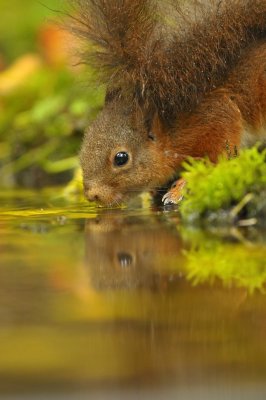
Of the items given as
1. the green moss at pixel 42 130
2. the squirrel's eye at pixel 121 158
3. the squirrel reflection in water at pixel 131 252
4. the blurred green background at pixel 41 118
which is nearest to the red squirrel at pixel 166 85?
the squirrel's eye at pixel 121 158

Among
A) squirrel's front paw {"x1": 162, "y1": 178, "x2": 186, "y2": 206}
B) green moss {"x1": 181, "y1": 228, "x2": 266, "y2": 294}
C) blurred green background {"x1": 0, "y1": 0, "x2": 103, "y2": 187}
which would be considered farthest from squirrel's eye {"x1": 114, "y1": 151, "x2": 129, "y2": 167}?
green moss {"x1": 181, "y1": 228, "x2": 266, "y2": 294}

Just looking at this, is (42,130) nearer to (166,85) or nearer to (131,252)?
(166,85)

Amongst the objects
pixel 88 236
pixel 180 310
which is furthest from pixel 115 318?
pixel 88 236

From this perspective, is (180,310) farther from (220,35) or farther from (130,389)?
(220,35)

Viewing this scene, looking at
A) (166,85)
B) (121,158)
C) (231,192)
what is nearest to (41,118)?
(121,158)

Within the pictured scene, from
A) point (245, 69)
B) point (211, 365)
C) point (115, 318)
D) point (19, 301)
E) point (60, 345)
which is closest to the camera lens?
point (211, 365)

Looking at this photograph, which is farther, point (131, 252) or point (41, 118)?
point (41, 118)
